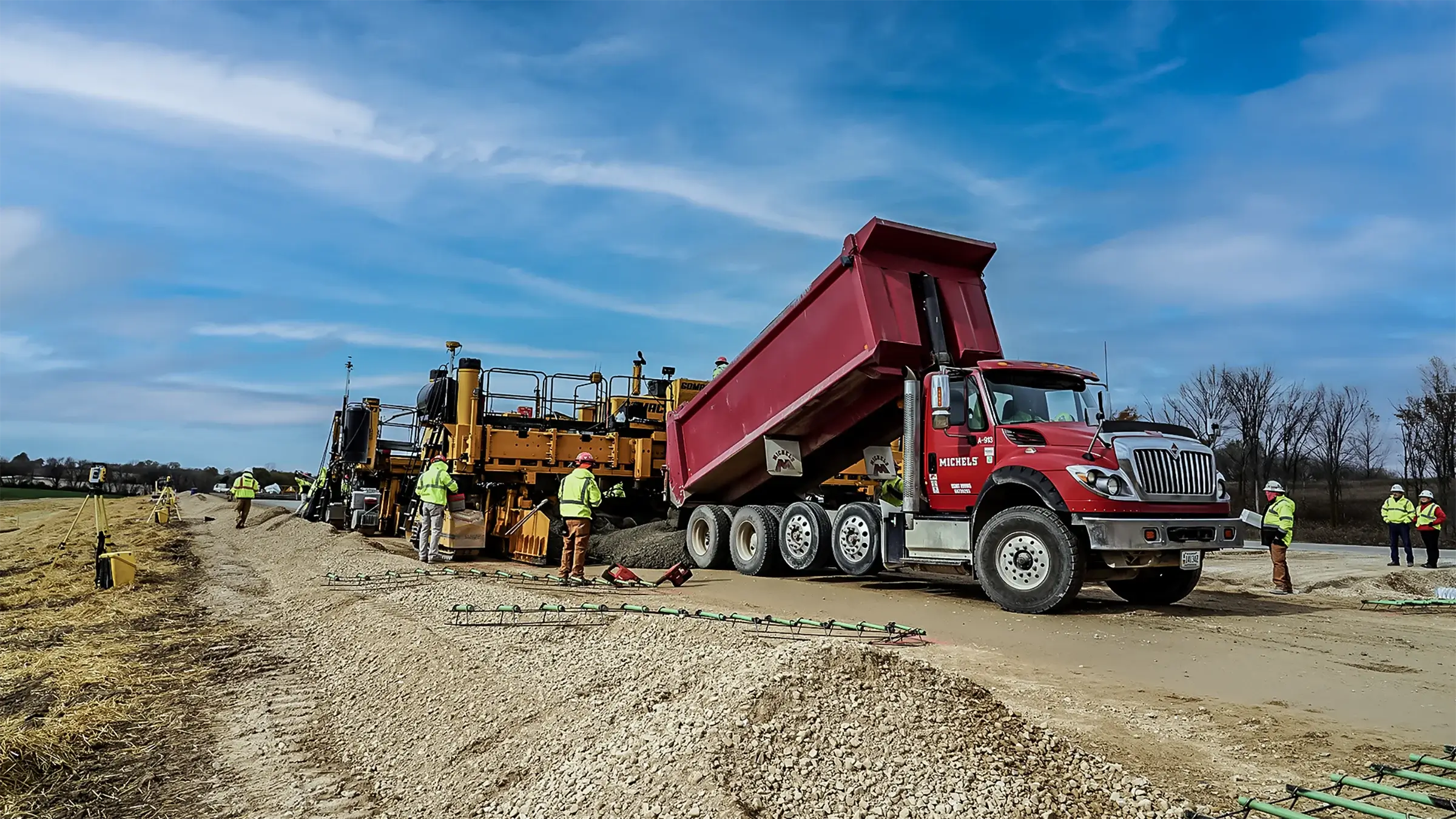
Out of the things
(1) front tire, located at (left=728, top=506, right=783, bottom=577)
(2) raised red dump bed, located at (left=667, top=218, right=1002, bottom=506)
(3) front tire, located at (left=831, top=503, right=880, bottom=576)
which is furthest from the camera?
(1) front tire, located at (left=728, top=506, right=783, bottom=577)

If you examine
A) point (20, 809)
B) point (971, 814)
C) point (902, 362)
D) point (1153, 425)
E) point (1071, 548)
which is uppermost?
point (902, 362)

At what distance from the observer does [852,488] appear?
14109mm

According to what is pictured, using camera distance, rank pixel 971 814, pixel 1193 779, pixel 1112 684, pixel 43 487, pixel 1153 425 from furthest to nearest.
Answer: pixel 43 487
pixel 1153 425
pixel 1112 684
pixel 1193 779
pixel 971 814

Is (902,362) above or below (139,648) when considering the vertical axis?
above

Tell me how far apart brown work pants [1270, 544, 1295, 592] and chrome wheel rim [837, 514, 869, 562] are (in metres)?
5.36

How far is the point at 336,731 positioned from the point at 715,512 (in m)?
8.26

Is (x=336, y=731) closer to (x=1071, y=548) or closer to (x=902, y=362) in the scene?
(x=1071, y=548)

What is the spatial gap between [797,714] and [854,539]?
718 centimetres

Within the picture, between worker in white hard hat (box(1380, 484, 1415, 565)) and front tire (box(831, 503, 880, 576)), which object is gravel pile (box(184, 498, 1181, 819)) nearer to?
front tire (box(831, 503, 880, 576))

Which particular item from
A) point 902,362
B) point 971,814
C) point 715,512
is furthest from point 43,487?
point 971,814

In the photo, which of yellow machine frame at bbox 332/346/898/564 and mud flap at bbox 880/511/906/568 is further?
yellow machine frame at bbox 332/346/898/564

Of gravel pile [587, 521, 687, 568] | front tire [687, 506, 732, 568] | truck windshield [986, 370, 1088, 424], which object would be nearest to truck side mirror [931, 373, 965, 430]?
truck windshield [986, 370, 1088, 424]

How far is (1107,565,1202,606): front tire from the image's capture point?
9.31 m

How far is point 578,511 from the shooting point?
11.2m
